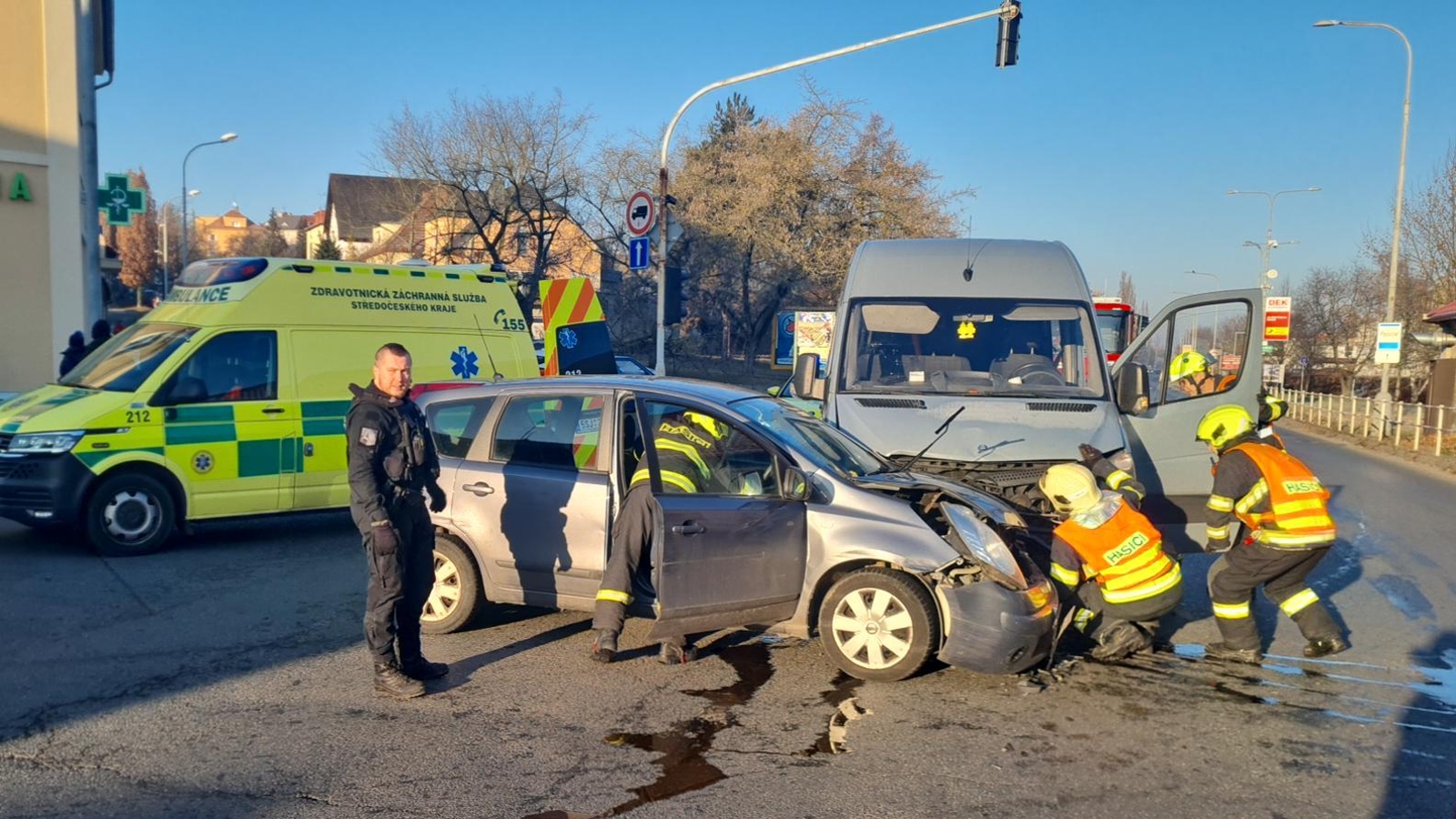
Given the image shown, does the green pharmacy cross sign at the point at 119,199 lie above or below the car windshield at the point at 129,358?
above

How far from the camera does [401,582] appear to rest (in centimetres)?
529

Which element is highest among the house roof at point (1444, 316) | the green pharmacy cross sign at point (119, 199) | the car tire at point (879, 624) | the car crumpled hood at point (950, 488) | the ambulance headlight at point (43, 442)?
the green pharmacy cross sign at point (119, 199)

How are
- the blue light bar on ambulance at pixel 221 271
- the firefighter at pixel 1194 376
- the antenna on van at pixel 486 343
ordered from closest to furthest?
the firefighter at pixel 1194 376 < the blue light bar on ambulance at pixel 221 271 < the antenna on van at pixel 486 343

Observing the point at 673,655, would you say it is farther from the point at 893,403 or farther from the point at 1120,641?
the point at 893,403

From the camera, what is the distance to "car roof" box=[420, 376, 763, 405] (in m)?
6.28

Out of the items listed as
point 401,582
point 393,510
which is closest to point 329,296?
point 393,510

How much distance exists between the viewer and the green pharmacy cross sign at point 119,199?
20.5 meters

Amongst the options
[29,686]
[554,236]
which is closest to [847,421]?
[29,686]

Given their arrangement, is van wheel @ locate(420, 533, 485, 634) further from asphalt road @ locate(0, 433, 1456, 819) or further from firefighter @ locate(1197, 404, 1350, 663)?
firefighter @ locate(1197, 404, 1350, 663)

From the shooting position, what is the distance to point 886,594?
18.4 ft

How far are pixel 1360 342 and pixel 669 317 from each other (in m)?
37.7

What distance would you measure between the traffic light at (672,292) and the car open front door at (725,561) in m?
9.29

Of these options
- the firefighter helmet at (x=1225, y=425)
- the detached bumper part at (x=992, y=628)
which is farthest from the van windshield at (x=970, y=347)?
the detached bumper part at (x=992, y=628)

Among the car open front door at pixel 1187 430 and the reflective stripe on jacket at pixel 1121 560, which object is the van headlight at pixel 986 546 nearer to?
the reflective stripe on jacket at pixel 1121 560
